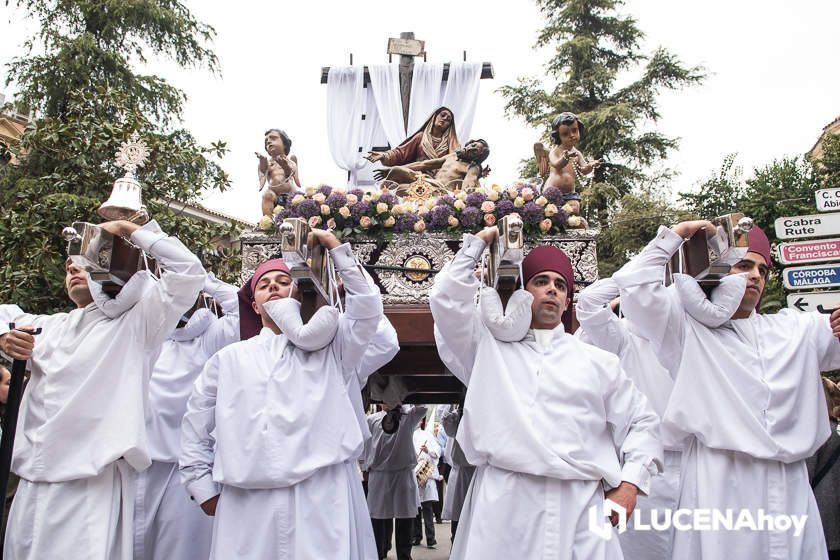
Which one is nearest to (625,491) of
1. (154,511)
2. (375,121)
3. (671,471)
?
(671,471)

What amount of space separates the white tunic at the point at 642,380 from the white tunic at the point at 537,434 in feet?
2.31

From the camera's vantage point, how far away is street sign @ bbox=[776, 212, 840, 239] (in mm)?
5797

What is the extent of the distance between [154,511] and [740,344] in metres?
3.29

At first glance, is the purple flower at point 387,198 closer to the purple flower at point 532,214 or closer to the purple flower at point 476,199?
the purple flower at point 476,199

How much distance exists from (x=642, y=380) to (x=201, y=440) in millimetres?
2499

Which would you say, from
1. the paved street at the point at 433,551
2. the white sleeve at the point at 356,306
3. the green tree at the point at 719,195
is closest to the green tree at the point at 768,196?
the green tree at the point at 719,195

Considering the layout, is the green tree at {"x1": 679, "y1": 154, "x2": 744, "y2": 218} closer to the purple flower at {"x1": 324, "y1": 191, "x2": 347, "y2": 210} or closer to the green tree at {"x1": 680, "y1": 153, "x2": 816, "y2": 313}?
the green tree at {"x1": 680, "y1": 153, "x2": 816, "y2": 313}

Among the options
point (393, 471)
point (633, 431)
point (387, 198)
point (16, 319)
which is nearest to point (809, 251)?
point (387, 198)

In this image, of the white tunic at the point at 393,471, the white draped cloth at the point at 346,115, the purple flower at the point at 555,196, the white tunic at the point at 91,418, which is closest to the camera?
the white tunic at the point at 91,418

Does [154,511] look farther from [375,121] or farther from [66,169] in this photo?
[375,121]

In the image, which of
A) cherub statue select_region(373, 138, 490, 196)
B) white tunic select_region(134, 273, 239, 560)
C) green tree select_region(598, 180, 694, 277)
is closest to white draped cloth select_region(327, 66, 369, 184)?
cherub statue select_region(373, 138, 490, 196)

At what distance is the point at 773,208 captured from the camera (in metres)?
11.9

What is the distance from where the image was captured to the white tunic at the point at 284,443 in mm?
3451

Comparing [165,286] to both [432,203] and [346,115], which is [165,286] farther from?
[346,115]
